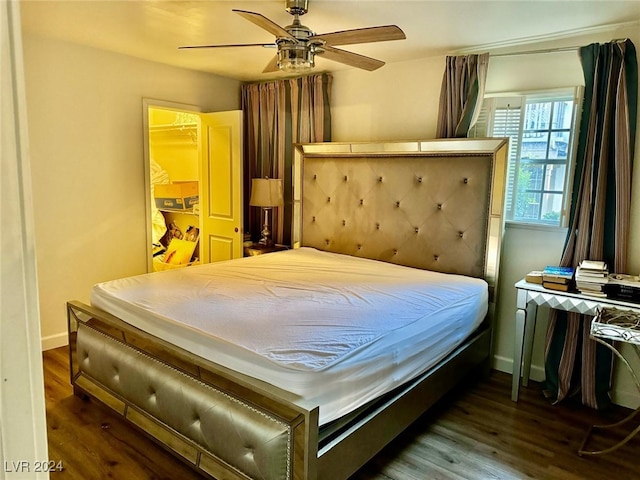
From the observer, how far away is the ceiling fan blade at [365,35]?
218 centimetres

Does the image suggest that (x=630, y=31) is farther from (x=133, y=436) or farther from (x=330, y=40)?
(x=133, y=436)

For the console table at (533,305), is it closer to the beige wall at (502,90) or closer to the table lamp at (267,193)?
the beige wall at (502,90)

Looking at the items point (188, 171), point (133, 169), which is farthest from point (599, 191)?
point (188, 171)

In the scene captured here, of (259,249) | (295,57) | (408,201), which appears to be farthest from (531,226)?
(259,249)

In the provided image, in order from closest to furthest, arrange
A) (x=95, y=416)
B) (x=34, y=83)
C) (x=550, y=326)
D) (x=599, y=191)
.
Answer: (x=95, y=416)
(x=599, y=191)
(x=550, y=326)
(x=34, y=83)

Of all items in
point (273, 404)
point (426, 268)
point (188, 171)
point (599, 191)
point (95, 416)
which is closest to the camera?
point (273, 404)

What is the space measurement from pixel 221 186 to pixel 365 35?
8.80 feet

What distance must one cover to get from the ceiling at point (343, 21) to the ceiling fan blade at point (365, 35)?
0.28 metres

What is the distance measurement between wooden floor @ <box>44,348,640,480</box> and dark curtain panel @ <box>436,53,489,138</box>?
2.00 m

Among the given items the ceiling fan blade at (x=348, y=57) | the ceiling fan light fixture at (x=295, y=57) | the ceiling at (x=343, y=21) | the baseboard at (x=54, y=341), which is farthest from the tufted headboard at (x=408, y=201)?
the baseboard at (x=54, y=341)

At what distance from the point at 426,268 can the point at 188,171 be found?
153 inches

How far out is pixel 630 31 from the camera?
2.73 meters

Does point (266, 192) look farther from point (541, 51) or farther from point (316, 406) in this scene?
point (316, 406)

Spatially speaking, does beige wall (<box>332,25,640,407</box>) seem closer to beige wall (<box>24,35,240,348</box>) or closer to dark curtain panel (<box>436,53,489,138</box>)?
dark curtain panel (<box>436,53,489,138</box>)
